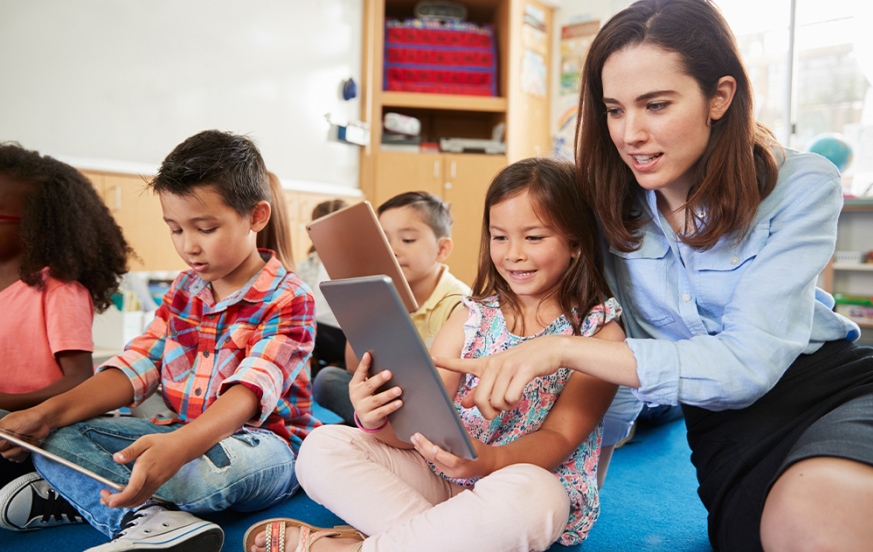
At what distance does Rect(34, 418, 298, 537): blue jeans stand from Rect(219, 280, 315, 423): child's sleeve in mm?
65

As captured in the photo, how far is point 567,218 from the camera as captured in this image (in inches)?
38.7

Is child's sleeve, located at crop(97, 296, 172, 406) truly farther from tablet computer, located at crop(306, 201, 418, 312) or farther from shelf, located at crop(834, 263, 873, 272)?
shelf, located at crop(834, 263, 873, 272)

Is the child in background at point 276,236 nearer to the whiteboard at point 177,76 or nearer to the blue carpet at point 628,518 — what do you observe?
the whiteboard at point 177,76

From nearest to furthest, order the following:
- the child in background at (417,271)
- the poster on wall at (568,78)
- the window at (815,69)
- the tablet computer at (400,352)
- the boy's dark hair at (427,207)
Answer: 1. the tablet computer at (400,352)
2. the child in background at (417,271)
3. the boy's dark hair at (427,207)
4. the window at (815,69)
5. the poster on wall at (568,78)

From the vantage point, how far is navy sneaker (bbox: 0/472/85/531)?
38.1 inches

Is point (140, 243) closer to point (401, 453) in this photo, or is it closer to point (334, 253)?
point (334, 253)

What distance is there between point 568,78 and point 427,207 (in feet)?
8.06

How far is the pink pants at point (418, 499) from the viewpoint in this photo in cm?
75

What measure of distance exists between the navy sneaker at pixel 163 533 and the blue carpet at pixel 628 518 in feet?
0.26

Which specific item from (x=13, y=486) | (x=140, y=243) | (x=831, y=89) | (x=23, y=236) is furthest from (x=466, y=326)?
(x=831, y=89)

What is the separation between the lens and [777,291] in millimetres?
782

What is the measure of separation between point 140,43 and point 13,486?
1.68 m

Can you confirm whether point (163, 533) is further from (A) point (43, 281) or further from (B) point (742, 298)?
(B) point (742, 298)

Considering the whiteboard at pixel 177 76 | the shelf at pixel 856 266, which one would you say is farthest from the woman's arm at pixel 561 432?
the shelf at pixel 856 266
